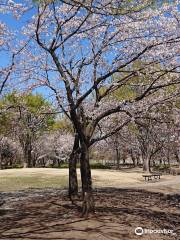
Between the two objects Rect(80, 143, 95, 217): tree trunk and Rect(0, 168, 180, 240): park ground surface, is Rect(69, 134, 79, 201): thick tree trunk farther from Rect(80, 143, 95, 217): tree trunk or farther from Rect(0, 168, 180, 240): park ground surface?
Rect(80, 143, 95, 217): tree trunk

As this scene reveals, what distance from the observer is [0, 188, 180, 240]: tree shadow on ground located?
1160cm

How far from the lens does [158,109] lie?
54.2ft

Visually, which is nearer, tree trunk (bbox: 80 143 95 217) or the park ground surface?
the park ground surface

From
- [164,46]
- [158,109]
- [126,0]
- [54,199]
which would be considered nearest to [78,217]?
[54,199]

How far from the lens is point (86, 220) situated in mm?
13188

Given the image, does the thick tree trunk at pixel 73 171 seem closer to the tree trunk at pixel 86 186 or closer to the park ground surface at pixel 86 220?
the park ground surface at pixel 86 220

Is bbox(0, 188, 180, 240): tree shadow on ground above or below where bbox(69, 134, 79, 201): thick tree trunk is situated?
below
